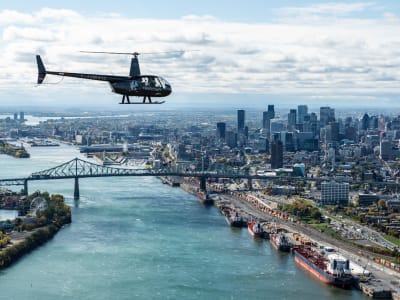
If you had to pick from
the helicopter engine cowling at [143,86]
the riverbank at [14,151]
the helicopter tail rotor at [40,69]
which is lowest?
the riverbank at [14,151]

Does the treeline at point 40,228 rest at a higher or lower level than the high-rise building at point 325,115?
lower

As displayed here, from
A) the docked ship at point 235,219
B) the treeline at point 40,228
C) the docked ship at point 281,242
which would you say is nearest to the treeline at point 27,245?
the treeline at point 40,228

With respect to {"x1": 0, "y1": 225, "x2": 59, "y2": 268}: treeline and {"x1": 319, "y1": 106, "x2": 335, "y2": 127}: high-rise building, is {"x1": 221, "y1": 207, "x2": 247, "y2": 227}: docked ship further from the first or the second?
{"x1": 319, "y1": 106, "x2": 335, "y2": 127}: high-rise building

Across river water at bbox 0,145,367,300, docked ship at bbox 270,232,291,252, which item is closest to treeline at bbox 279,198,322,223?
river water at bbox 0,145,367,300

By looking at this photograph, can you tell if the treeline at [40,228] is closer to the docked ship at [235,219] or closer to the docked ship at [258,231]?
the docked ship at [235,219]

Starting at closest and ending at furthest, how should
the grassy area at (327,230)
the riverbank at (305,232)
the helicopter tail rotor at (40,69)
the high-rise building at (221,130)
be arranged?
the helicopter tail rotor at (40,69), the riverbank at (305,232), the grassy area at (327,230), the high-rise building at (221,130)


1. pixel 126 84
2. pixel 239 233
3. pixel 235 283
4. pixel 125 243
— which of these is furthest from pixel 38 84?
pixel 239 233
